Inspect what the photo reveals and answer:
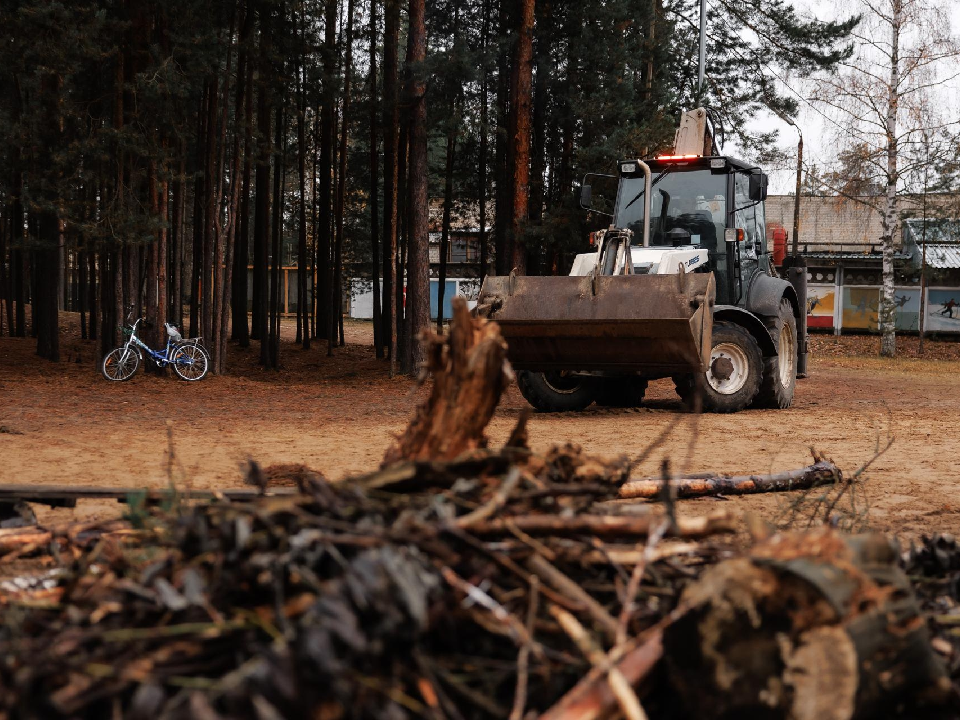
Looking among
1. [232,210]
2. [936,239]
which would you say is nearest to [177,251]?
[232,210]

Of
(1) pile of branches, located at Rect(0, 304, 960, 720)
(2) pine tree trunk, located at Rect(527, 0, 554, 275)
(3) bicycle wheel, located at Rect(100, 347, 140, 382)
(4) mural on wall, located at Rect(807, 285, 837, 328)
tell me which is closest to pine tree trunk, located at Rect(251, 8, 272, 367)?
(3) bicycle wheel, located at Rect(100, 347, 140, 382)

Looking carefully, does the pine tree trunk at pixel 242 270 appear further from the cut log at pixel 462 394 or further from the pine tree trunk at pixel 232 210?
the cut log at pixel 462 394

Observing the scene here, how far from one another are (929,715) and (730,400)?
1094cm

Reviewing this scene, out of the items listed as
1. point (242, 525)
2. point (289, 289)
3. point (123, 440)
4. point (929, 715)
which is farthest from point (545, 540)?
point (289, 289)

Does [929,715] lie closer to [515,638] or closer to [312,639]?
[515,638]

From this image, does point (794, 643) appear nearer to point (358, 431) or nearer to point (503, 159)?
point (358, 431)

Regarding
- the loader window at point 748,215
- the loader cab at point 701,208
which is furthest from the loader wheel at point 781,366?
the loader window at point 748,215

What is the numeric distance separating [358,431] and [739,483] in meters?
5.61

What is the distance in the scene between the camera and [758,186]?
13711 mm

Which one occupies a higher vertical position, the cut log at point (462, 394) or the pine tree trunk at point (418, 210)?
the pine tree trunk at point (418, 210)

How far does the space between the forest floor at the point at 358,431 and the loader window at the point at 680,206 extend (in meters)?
2.50

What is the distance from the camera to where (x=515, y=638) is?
263 centimetres

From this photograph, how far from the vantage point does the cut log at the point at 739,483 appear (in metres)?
6.17

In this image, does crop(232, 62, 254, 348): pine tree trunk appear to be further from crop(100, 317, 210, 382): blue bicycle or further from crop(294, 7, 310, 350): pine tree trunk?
crop(100, 317, 210, 382): blue bicycle
